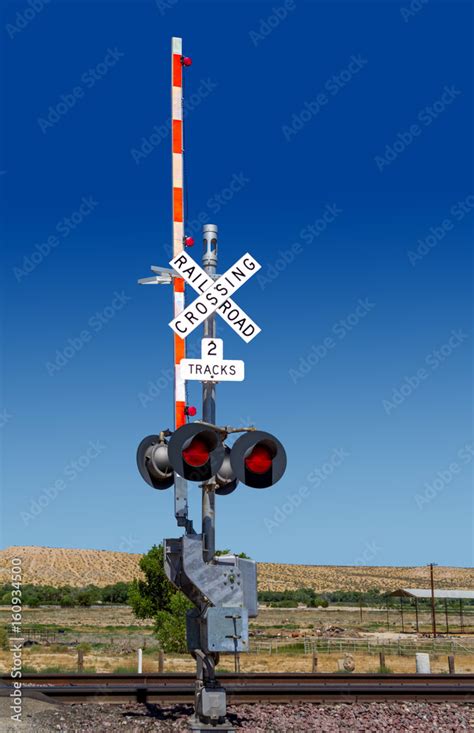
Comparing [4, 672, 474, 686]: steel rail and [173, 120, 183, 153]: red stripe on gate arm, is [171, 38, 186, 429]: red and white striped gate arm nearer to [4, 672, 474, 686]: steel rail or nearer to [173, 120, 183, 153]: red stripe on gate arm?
[173, 120, 183, 153]: red stripe on gate arm

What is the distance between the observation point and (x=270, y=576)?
127 meters

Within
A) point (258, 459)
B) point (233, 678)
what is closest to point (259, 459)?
point (258, 459)

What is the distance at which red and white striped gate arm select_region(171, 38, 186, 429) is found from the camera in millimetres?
9297

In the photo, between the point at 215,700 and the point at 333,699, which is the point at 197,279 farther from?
the point at 333,699

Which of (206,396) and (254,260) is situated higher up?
(254,260)

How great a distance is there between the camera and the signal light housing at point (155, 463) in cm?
834

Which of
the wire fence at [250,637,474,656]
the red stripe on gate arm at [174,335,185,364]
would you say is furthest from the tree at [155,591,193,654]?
the red stripe on gate arm at [174,335,185,364]

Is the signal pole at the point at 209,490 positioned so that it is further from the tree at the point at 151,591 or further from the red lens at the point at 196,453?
the tree at the point at 151,591

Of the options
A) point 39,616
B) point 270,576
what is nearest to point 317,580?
point 270,576

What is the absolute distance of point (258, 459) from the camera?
7508 mm

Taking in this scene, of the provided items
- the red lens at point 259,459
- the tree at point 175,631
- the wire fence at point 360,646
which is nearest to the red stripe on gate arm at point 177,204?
the red lens at point 259,459

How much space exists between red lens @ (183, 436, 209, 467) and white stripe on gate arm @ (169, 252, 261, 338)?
45.2 inches

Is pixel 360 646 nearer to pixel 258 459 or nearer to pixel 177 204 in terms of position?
pixel 177 204

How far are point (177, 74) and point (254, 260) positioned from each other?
8.83 feet
